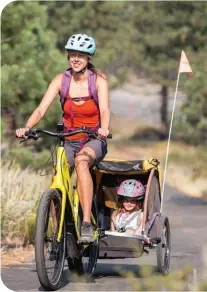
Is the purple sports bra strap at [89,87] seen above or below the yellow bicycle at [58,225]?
above

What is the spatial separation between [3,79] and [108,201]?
900 centimetres

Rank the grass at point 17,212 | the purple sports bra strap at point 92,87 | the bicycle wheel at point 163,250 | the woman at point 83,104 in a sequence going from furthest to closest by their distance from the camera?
1. the grass at point 17,212
2. the bicycle wheel at point 163,250
3. the purple sports bra strap at point 92,87
4. the woman at point 83,104

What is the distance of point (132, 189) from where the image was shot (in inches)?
382

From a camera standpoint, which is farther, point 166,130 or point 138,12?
point 166,130

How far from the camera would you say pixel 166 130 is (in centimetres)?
4769

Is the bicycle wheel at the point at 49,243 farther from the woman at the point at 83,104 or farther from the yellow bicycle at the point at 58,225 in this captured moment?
the woman at the point at 83,104

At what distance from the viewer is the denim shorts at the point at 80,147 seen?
893cm

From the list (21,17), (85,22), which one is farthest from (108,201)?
(85,22)

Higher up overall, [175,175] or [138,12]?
[138,12]

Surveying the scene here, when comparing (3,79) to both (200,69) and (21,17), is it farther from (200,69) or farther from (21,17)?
(200,69)

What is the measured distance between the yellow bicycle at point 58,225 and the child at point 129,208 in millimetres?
420

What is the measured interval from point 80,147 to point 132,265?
92.3 inches

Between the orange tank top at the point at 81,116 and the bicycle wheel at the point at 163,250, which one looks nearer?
the orange tank top at the point at 81,116

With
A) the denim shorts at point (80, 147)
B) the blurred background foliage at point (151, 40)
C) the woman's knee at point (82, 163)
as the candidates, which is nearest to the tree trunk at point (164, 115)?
the blurred background foliage at point (151, 40)
